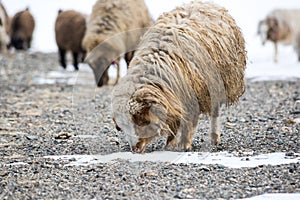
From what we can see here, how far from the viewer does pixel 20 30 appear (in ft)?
88.3

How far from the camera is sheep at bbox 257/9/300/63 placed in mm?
22562

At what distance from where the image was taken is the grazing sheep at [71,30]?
17486mm

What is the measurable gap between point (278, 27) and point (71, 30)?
8322mm

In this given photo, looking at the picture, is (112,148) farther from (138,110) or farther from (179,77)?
(179,77)

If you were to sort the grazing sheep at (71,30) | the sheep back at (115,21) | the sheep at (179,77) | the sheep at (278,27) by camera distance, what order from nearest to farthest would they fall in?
the sheep at (179,77) < the sheep back at (115,21) < the grazing sheep at (71,30) < the sheep at (278,27)

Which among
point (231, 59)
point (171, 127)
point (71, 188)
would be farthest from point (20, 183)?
point (231, 59)

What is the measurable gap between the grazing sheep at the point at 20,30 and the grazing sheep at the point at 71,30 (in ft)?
28.0

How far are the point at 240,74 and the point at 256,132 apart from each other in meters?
1.02

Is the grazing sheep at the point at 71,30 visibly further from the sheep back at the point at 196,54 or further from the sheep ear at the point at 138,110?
the sheep ear at the point at 138,110

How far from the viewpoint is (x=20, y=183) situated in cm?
595

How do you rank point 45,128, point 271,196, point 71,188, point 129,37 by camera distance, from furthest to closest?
point 129,37 < point 45,128 < point 71,188 < point 271,196

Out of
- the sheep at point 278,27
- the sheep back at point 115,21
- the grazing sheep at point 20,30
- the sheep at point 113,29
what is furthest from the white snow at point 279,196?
the grazing sheep at point 20,30

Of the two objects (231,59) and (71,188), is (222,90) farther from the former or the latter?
(71,188)

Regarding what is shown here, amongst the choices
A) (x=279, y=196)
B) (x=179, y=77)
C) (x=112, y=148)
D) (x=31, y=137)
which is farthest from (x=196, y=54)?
(x=31, y=137)
